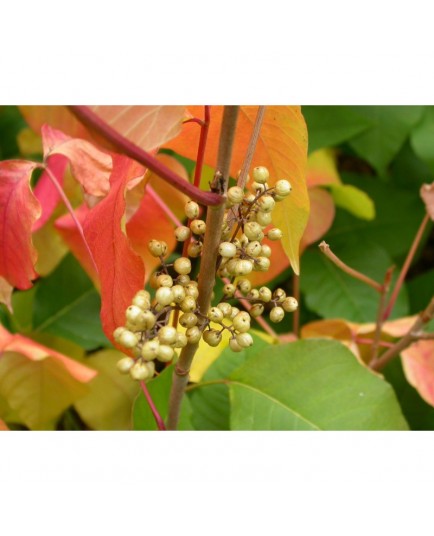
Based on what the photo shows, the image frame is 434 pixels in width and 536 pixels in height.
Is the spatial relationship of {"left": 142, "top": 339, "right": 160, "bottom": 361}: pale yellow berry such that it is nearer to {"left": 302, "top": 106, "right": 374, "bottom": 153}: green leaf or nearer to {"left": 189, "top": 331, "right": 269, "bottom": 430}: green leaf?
{"left": 189, "top": 331, "right": 269, "bottom": 430}: green leaf

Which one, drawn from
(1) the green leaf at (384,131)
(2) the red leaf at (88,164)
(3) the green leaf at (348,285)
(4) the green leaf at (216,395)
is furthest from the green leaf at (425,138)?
(2) the red leaf at (88,164)

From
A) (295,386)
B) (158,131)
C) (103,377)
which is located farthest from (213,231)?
(103,377)

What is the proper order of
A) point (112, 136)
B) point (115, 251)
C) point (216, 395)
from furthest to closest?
point (216, 395) → point (115, 251) → point (112, 136)

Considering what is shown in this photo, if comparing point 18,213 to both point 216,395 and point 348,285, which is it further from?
point 348,285

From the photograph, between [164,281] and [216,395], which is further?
[216,395]

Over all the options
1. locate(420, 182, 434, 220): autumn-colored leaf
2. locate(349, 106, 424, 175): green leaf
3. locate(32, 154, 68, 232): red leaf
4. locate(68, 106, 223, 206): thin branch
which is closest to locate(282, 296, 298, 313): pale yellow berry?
locate(68, 106, 223, 206): thin branch

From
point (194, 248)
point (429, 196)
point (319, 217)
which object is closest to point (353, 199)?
point (319, 217)

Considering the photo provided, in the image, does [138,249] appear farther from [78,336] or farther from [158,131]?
[158,131]
